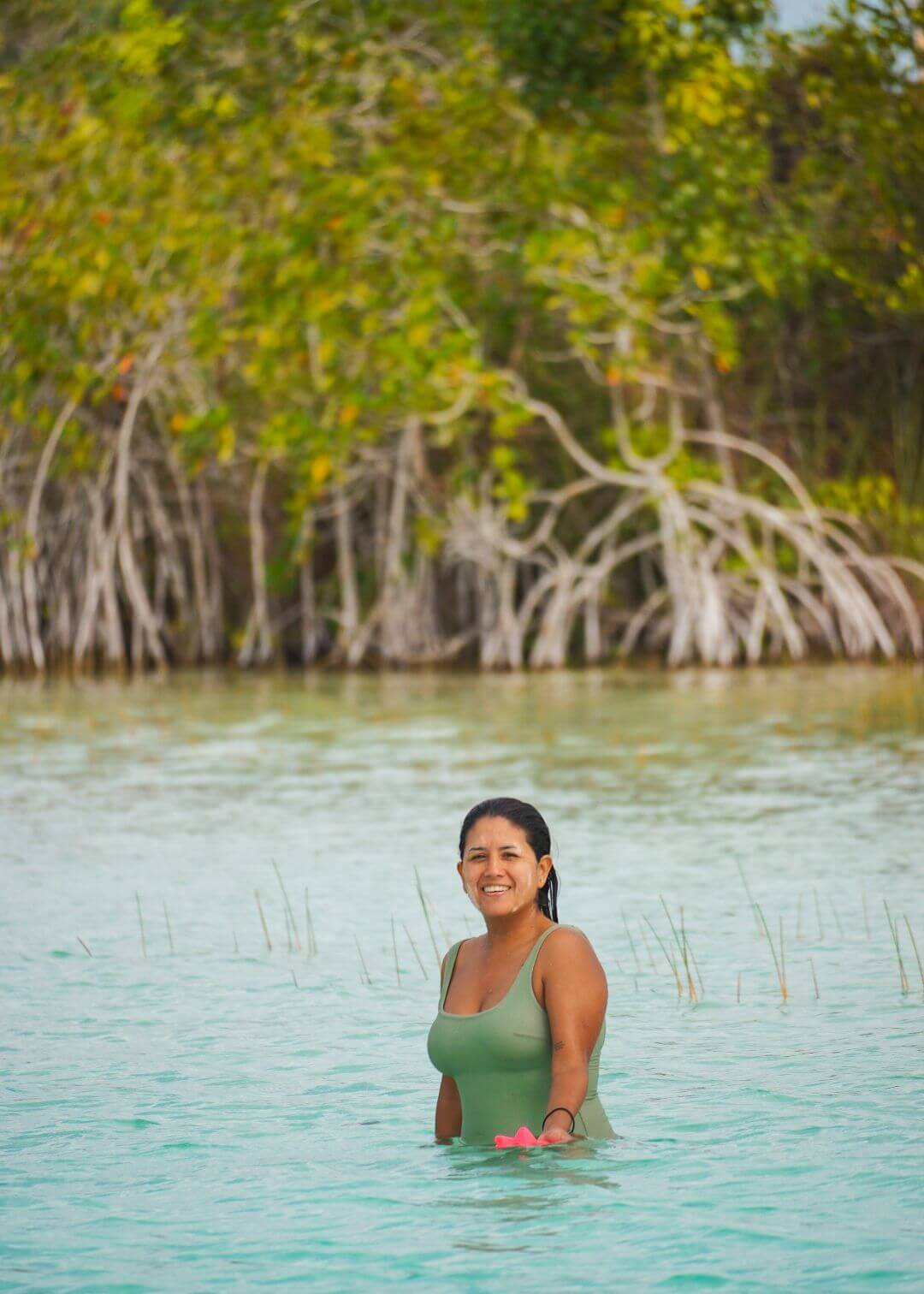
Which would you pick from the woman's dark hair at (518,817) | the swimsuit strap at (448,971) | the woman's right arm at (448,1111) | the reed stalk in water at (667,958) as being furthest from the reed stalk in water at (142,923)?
the woman's dark hair at (518,817)

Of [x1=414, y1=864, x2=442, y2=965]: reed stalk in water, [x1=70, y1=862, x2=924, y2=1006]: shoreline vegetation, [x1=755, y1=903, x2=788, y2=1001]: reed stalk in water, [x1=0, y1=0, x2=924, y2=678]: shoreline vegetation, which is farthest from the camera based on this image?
[x1=0, y1=0, x2=924, y2=678]: shoreline vegetation

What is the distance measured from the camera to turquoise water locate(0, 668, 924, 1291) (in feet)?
14.1

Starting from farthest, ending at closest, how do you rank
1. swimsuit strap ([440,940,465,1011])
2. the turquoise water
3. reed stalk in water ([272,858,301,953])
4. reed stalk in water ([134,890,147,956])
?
reed stalk in water ([272,858,301,953]) → reed stalk in water ([134,890,147,956]) → swimsuit strap ([440,940,465,1011]) → the turquoise water

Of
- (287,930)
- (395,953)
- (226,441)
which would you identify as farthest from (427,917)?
(226,441)

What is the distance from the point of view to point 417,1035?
610 centimetres

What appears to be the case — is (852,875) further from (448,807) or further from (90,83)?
(90,83)

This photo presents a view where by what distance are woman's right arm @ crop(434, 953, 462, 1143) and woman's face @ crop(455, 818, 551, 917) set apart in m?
0.25

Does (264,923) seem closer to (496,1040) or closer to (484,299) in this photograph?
(496,1040)

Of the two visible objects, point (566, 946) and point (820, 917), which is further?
point (820, 917)

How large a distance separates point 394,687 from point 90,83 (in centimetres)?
573

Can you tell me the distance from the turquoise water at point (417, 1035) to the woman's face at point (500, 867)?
528 millimetres

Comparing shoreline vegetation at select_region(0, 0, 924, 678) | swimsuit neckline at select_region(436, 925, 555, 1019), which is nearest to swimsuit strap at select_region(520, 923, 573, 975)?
swimsuit neckline at select_region(436, 925, 555, 1019)

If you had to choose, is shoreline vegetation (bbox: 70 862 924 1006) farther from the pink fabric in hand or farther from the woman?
the pink fabric in hand

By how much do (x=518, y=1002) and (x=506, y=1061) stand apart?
133mm
